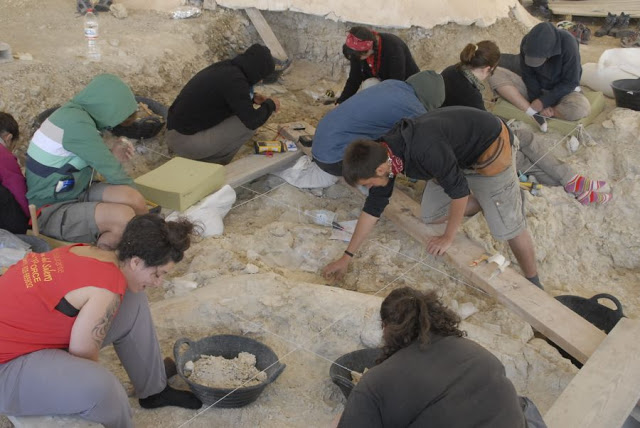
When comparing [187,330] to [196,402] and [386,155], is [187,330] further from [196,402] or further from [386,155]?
[386,155]

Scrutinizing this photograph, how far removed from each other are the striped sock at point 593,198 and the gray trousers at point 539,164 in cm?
19

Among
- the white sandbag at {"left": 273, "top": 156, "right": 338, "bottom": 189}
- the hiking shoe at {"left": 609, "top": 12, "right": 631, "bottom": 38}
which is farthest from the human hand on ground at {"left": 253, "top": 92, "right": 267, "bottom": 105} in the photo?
the hiking shoe at {"left": 609, "top": 12, "right": 631, "bottom": 38}

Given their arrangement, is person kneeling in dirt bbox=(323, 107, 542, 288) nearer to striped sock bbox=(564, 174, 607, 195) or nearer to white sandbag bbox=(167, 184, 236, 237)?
white sandbag bbox=(167, 184, 236, 237)

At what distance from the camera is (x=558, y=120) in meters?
5.52

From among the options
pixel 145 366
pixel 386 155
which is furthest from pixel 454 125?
pixel 145 366

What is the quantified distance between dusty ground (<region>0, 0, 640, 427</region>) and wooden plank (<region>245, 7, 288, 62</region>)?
0.38 ft

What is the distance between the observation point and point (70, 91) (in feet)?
16.4

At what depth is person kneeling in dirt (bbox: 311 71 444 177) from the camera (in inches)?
161

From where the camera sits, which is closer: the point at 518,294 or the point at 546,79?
the point at 518,294

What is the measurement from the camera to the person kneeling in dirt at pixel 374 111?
4086mm

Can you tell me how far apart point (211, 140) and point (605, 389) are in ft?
10.8

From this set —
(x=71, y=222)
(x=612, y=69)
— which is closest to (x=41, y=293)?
(x=71, y=222)

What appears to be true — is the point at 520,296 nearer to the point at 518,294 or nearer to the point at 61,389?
the point at 518,294

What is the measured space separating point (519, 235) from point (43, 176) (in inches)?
121
